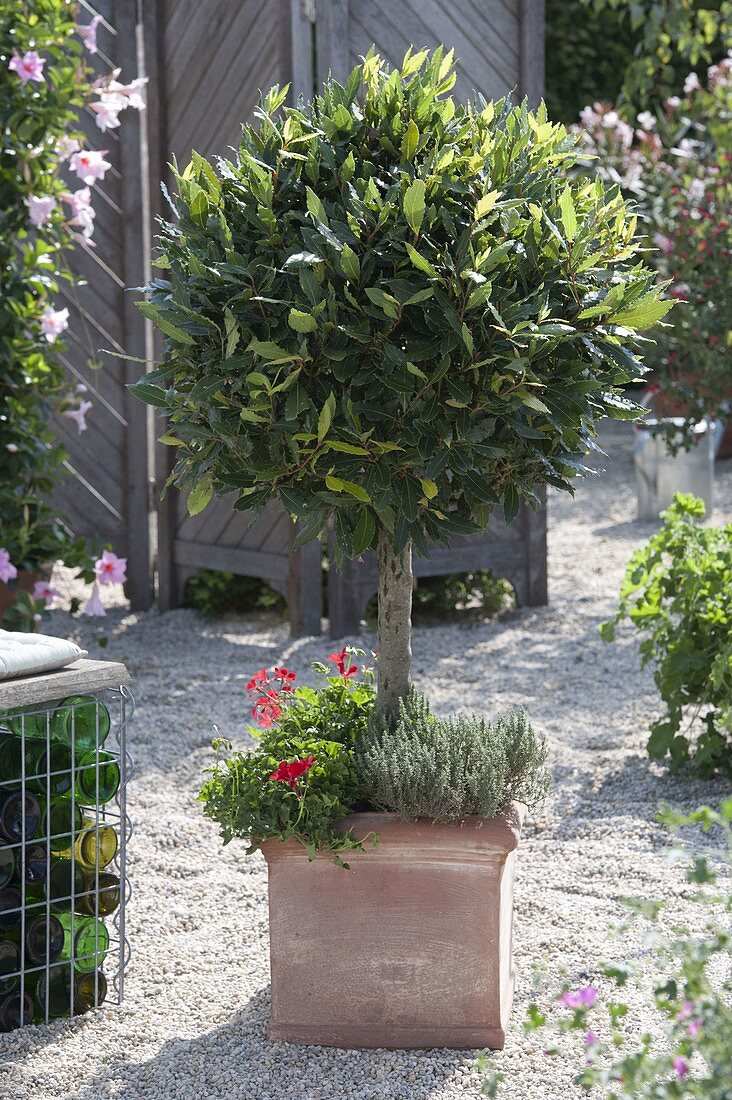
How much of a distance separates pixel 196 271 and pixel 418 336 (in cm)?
35

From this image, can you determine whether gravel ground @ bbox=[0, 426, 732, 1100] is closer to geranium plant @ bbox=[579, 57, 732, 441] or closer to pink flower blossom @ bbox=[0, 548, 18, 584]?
pink flower blossom @ bbox=[0, 548, 18, 584]

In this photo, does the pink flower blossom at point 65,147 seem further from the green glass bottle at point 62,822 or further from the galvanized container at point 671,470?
the galvanized container at point 671,470

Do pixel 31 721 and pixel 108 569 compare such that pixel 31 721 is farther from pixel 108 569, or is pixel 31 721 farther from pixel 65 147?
pixel 65 147

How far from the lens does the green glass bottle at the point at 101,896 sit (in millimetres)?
2260

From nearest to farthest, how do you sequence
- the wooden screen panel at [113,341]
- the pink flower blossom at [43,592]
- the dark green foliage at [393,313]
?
1. the dark green foliage at [393,313]
2. the pink flower blossom at [43,592]
3. the wooden screen panel at [113,341]

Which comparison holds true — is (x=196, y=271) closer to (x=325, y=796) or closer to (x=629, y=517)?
(x=325, y=796)

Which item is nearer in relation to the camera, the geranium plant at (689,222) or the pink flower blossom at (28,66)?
the pink flower blossom at (28,66)

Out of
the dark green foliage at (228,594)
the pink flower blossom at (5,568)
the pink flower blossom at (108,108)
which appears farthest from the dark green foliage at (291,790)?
the dark green foliage at (228,594)

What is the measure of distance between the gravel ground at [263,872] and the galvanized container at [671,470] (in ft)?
5.24

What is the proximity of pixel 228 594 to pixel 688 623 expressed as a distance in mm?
2553

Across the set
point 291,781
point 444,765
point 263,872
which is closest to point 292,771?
point 291,781

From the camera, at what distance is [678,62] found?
11.7 metres

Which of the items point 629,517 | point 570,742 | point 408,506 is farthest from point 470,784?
point 629,517


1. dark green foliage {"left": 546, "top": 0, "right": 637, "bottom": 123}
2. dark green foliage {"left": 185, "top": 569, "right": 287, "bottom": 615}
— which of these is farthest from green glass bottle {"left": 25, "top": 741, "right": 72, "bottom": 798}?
dark green foliage {"left": 546, "top": 0, "right": 637, "bottom": 123}
